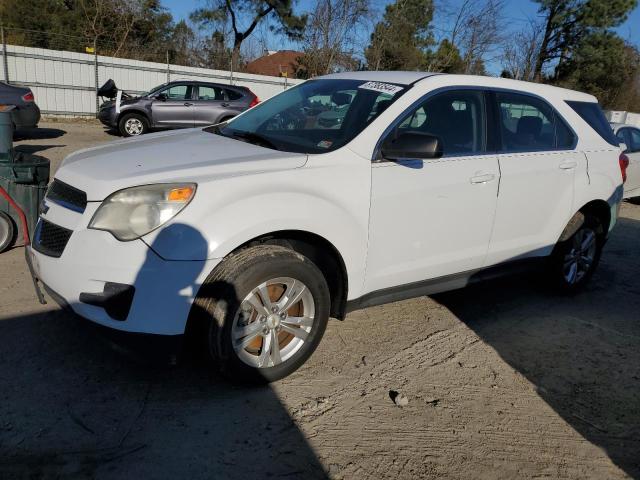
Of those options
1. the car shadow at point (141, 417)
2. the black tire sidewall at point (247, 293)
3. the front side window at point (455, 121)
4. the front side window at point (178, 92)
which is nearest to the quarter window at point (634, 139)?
the front side window at point (455, 121)

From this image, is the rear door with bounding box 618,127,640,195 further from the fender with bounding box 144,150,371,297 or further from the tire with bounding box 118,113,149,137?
the tire with bounding box 118,113,149,137

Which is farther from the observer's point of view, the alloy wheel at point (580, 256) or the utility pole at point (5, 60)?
the utility pole at point (5, 60)

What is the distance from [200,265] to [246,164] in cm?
63

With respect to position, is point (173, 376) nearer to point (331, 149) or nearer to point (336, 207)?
point (336, 207)

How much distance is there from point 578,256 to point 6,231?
17.2 ft

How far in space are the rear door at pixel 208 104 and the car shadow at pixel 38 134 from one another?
144 inches

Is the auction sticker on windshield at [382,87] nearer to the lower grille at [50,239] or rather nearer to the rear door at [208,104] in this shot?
the lower grille at [50,239]

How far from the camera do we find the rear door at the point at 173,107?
48.0ft

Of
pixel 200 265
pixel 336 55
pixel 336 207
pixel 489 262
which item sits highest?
pixel 336 55

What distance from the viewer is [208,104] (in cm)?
1491

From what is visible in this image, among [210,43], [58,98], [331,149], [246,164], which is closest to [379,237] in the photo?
[331,149]

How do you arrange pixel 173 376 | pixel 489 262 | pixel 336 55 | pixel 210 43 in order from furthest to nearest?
pixel 210 43
pixel 336 55
pixel 489 262
pixel 173 376

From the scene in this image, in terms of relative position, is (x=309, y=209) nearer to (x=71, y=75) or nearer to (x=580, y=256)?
(x=580, y=256)

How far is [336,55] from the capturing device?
79.0 feet
